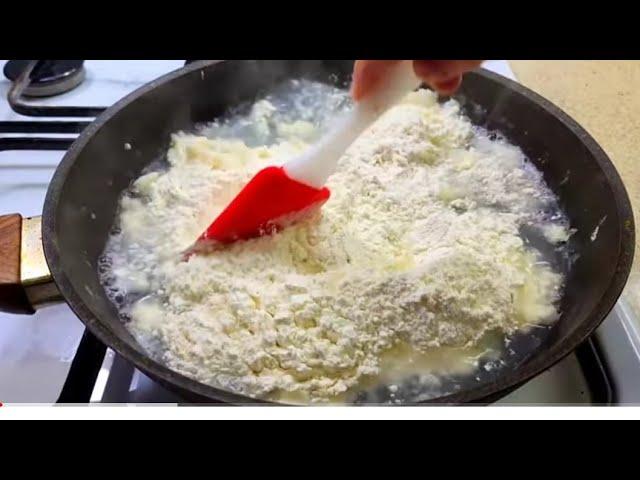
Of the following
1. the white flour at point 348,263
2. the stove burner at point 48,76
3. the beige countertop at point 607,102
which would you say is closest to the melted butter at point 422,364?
the white flour at point 348,263

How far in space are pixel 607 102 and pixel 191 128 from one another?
1.66 feet

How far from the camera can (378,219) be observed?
0.78m

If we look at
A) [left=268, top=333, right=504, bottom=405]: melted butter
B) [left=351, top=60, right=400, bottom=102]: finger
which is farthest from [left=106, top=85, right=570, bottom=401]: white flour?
[left=351, top=60, right=400, bottom=102]: finger

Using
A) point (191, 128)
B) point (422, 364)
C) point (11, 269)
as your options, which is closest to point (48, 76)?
point (191, 128)

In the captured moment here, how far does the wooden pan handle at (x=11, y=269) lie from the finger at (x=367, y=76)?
373mm

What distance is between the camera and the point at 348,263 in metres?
0.72

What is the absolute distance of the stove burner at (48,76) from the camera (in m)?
0.99

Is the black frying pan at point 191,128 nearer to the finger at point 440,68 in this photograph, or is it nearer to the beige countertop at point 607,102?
the beige countertop at point 607,102

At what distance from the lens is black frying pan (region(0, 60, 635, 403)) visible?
0.57 metres
